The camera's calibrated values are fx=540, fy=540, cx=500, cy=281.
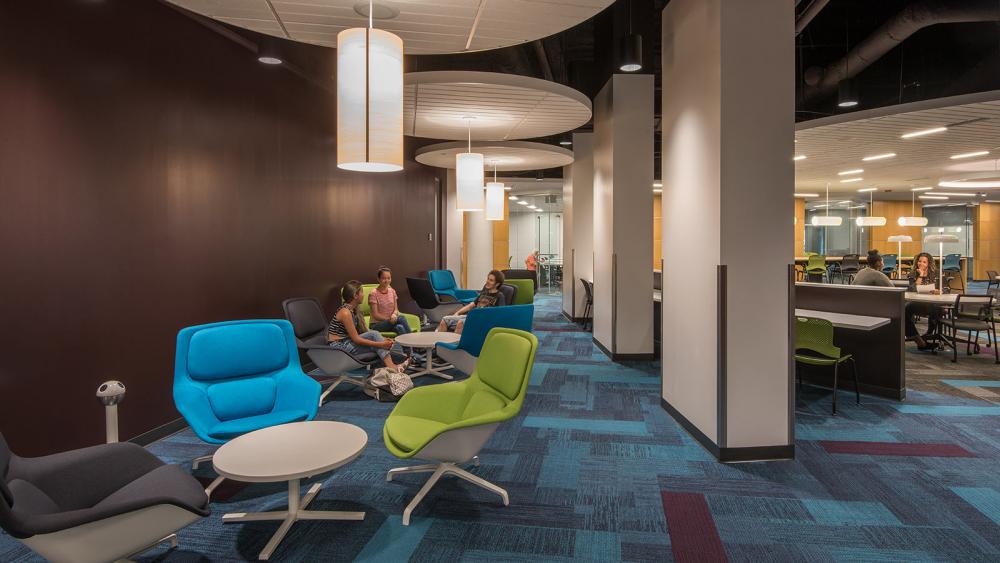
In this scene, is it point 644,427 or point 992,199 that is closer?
point 644,427

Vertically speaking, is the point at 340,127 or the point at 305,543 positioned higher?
the point at 340,127

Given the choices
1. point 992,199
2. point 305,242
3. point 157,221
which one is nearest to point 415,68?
point 305,242

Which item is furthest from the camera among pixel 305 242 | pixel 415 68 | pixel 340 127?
pixel 415 68

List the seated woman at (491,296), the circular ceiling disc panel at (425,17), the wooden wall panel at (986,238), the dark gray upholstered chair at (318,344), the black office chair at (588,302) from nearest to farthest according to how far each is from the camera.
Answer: the circular ceiling disc panel at (425,17) → the dark gray upholstered chair at (318,344) → the seated woman at (491,296) → the black office chair at (588,302) → the wooden wall panel at (986,238)

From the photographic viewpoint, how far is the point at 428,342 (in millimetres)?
5617

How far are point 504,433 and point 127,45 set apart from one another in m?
4.04

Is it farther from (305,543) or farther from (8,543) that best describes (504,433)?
(8,543)

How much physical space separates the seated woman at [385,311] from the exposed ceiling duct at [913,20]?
7.18 meters

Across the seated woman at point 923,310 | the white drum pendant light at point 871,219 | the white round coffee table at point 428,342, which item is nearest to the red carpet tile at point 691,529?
the white round coffee table at point 428,342

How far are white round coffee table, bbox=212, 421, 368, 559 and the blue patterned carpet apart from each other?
68 millimetres

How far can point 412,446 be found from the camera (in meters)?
2.79

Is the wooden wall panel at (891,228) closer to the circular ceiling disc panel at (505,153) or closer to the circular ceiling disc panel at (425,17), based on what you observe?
the circular ceiling disc panel at (505,153)

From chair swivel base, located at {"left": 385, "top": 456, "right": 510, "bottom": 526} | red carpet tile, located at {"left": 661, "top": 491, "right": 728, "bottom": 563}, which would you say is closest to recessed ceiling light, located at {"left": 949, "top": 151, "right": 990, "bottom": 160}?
red carpet tile, located at {"left": 661, "top": 491, "right": 728, "bottom": 563}

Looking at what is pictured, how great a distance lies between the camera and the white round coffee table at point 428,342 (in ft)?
18.5
